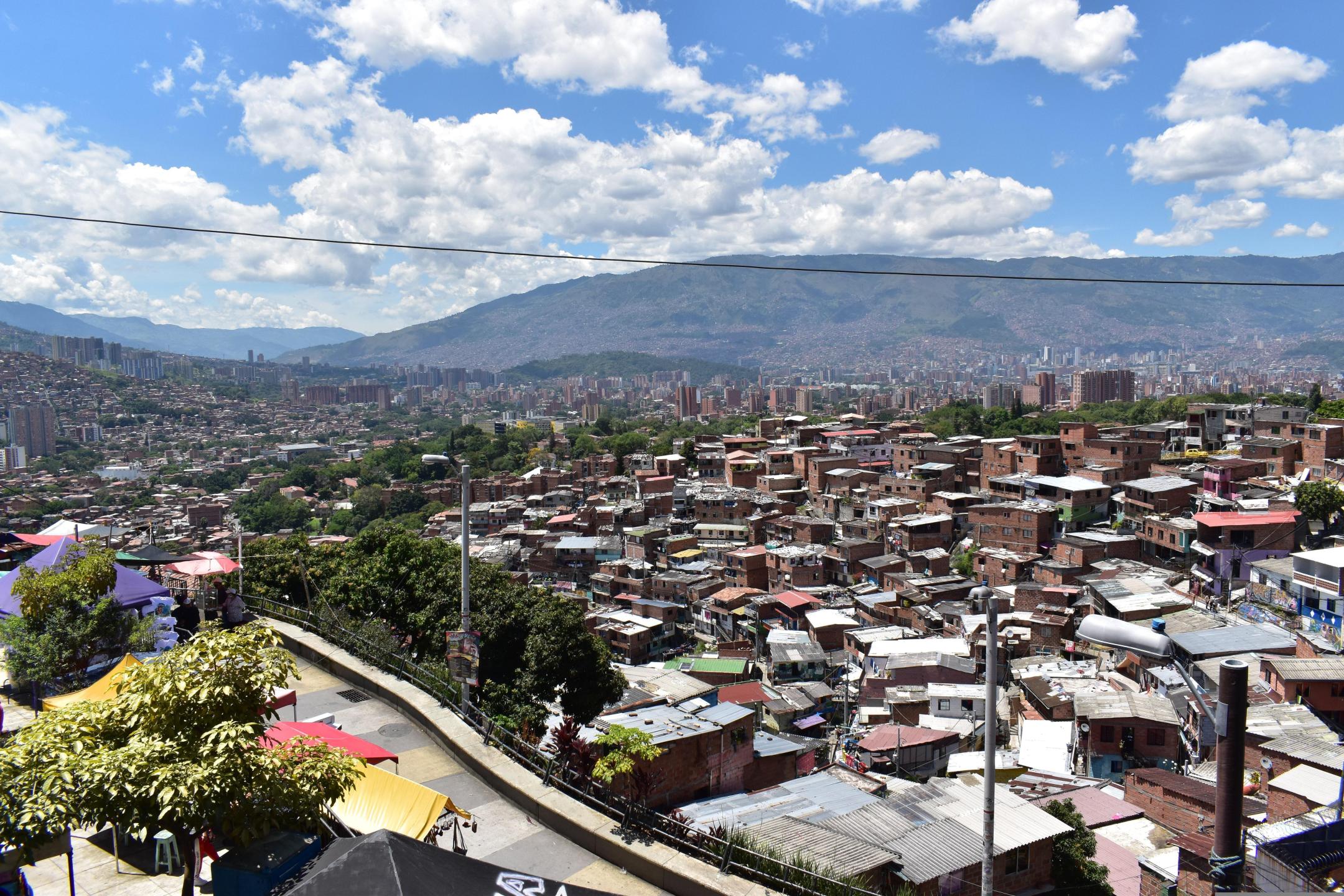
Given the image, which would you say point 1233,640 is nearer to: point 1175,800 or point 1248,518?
point 1175,800

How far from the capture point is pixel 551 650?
7.73 meters

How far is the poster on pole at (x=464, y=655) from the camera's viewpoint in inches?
263

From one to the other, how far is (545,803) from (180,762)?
2696mm

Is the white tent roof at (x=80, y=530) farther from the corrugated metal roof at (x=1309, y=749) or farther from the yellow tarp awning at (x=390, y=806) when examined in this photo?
the corrugated metal roof at (x=1309, y=749)

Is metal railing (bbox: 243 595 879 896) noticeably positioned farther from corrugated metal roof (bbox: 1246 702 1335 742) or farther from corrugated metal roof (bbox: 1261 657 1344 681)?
corrugated metal roof (bbox: 1261 657 1344 681)

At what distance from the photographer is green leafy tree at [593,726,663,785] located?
5582 mm

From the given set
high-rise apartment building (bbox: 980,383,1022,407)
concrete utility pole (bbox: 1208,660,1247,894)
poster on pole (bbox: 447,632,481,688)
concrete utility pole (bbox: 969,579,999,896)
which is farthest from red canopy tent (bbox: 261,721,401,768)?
high-rise apartment building (bbox: 980,383,1022,407)

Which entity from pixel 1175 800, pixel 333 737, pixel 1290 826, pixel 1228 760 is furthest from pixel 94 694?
pixel 1175 800

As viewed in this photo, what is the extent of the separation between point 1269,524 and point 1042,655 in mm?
7919

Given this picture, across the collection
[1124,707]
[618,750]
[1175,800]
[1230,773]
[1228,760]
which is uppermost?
[618,750]

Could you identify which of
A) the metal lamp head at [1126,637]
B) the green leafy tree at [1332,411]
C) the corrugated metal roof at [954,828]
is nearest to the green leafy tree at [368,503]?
the corrugated metal roof at [954,828]

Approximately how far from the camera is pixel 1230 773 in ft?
21.2

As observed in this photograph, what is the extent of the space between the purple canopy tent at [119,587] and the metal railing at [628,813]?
2404 mm

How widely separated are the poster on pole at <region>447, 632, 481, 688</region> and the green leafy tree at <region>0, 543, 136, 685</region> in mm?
3397
